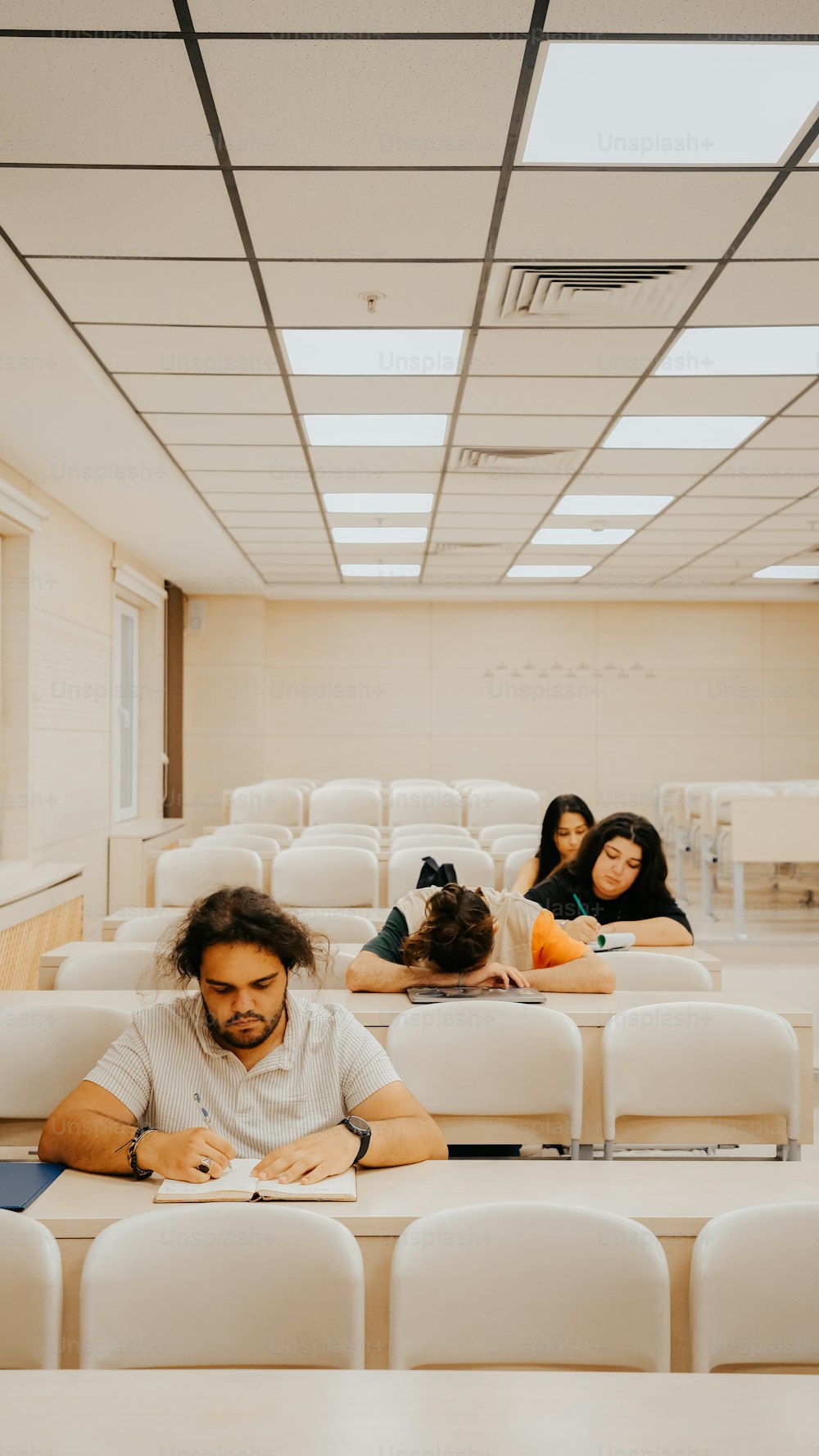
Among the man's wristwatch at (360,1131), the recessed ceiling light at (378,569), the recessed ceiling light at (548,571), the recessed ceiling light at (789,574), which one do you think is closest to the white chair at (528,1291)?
the man's wristwatch at (360,1131)

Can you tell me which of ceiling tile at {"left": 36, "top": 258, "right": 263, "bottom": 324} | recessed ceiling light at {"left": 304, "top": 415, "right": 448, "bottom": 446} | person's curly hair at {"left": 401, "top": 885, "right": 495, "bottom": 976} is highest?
recessed ceiling light at {"left": 304, "top": 415, "right": 448, "bottom": 446}

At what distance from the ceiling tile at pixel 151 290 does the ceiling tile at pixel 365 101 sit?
0.77 m

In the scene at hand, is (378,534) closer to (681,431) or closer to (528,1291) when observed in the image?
(681,431)

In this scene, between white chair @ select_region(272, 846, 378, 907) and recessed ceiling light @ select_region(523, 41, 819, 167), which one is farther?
white chair @ select_region(272, 846, 378, 907)

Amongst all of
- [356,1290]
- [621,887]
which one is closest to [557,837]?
[621,887]

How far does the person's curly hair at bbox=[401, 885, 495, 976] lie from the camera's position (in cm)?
321

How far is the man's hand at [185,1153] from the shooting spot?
6.67 ft

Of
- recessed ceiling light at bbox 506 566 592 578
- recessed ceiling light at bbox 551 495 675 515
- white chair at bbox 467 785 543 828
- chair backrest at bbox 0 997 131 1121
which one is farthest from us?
recessed ceiling light at bbox 506 566 592 578

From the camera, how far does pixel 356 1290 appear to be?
1.66 metres

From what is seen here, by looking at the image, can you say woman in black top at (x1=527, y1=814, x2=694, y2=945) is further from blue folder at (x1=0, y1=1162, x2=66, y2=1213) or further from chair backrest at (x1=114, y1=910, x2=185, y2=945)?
blue folder at (x1=0, y1=1162, x2=66, y2=1213)

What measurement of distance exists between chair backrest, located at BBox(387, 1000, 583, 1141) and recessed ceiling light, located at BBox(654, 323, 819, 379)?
9.34ft

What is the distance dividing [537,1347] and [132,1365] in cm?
61

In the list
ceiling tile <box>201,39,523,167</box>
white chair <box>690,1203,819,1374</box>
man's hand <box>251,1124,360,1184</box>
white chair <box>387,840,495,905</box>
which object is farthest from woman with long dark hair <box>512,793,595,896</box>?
white chair <box>690,1203,819,1374</box>

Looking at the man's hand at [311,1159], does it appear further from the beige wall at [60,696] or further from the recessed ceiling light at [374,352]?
the beige wall at [60,696]
